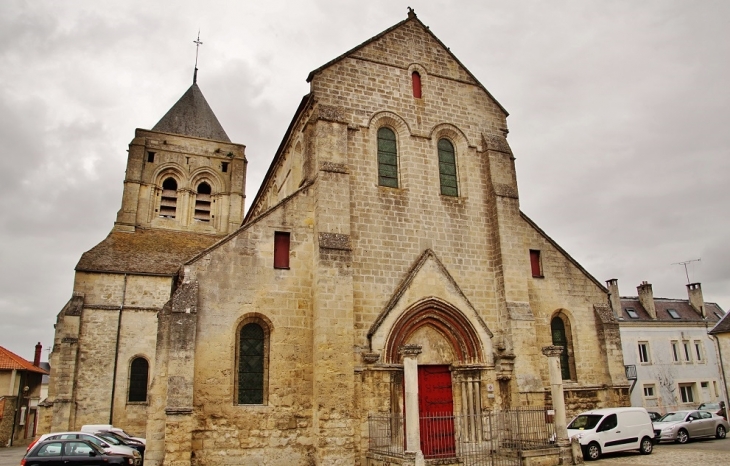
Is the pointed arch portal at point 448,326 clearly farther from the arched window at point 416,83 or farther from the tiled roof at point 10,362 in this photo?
the tiled roof at point 10,362

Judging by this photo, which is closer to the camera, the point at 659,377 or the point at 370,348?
the point at 370,348

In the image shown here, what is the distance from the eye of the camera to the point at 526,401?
15.5 metres

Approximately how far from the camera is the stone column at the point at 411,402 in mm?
11945

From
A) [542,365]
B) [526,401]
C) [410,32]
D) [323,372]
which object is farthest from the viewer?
[410,32]

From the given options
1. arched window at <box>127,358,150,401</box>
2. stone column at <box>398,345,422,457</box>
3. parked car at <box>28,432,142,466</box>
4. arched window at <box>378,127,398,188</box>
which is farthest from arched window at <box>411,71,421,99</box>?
arched window at <box>127,358,150,401</box>

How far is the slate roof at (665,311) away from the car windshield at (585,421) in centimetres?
2102

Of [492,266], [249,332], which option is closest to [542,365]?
[492,266]

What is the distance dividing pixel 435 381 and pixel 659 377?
25.7 meters

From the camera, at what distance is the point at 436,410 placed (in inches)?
603

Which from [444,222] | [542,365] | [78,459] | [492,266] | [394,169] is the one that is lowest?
[78,459]

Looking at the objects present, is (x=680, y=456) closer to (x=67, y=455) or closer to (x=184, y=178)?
(x=67, y=455)

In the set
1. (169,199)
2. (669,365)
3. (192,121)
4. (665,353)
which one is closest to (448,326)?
(169,199)

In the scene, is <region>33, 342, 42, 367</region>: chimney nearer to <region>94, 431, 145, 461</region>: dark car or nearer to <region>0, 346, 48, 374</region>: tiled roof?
<region>0, 346, 48, 374</region>: tiled roof

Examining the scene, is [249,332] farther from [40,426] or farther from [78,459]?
[40,426]
